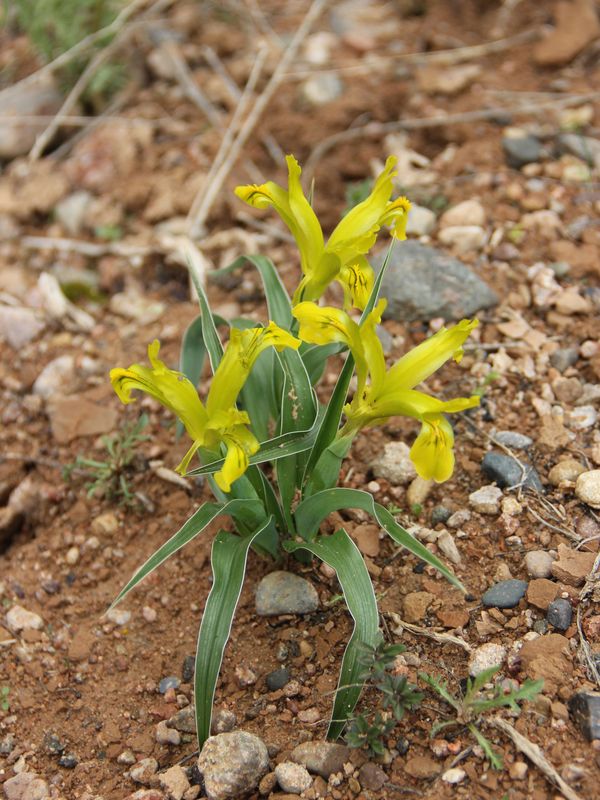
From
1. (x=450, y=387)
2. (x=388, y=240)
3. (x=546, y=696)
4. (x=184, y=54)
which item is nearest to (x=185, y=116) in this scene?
→ (x=184, y=54)

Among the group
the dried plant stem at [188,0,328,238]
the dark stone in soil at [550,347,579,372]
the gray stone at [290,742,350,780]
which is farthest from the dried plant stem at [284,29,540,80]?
the gray stone at [290,742,350,780]

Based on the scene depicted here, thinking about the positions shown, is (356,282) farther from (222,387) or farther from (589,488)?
(589,488)

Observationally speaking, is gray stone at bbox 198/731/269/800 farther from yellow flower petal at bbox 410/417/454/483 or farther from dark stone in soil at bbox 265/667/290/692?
yellow flower petal at bbox 410/417/454/483

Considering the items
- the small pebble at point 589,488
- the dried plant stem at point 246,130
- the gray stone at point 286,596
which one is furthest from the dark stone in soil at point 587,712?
the dried plant stem at point 246,130

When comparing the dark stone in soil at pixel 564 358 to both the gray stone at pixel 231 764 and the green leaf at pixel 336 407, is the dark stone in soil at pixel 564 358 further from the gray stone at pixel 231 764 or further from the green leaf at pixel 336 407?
the gray stone at pixel 231 764

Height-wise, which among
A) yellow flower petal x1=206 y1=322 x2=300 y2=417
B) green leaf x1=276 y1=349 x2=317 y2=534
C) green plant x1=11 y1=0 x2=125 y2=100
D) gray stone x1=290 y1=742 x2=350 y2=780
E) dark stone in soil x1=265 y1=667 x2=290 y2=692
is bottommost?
dark stone in soil x1=265 y1=667 x2=290 y2=692

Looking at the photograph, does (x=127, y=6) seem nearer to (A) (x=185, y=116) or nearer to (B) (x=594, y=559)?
(A) (x=185, y=116)

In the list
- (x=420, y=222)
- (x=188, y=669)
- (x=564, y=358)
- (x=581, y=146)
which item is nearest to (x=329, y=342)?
(x=188, y=669)
